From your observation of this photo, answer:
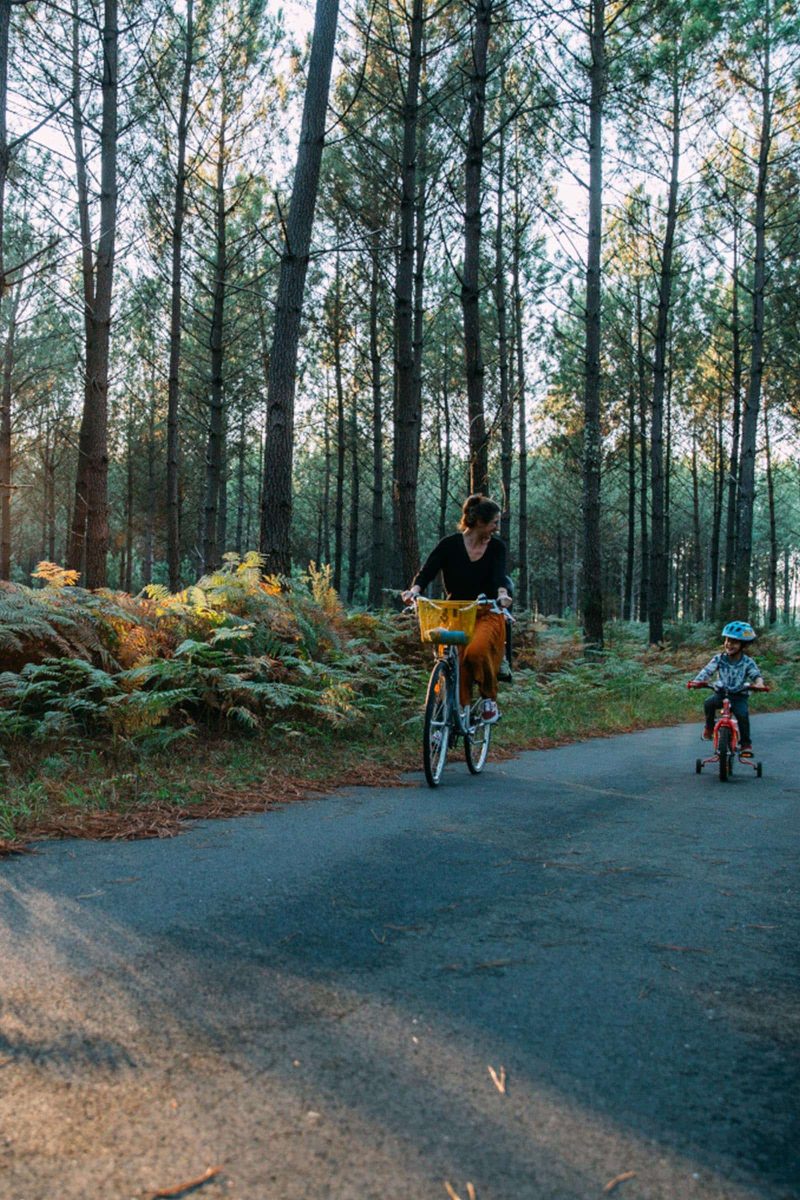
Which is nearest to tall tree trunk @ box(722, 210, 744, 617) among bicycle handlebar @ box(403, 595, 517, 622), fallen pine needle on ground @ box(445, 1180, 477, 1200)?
bicycle handlebar @ box(403, 595, 517, 622)

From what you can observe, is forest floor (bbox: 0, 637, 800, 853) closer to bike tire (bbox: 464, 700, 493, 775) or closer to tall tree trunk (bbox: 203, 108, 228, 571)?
bike tire (bbox: 464, 700, 493, 775)

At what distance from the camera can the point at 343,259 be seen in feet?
92.9

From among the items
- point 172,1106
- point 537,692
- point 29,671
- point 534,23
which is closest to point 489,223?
point 534,23

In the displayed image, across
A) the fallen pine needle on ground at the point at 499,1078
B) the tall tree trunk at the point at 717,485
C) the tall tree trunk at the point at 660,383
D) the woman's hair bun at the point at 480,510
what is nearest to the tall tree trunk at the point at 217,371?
the tall tree trunk at the point at 660,383

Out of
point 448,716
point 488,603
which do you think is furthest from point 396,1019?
point 488,603

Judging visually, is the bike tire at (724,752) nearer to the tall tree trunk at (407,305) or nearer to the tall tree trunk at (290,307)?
the tall tree trunk at (290,307)

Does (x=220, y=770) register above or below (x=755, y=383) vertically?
below

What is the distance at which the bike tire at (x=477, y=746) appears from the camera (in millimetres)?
7812

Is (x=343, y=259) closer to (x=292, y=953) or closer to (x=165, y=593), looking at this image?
(x=165, y=593)

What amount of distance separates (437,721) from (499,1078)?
5.03 m

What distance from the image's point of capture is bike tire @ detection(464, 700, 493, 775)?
7.81 m

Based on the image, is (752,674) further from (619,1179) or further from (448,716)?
(619,1179)

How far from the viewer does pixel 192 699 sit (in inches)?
299

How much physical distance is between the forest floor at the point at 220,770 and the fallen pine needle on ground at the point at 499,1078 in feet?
9.83
